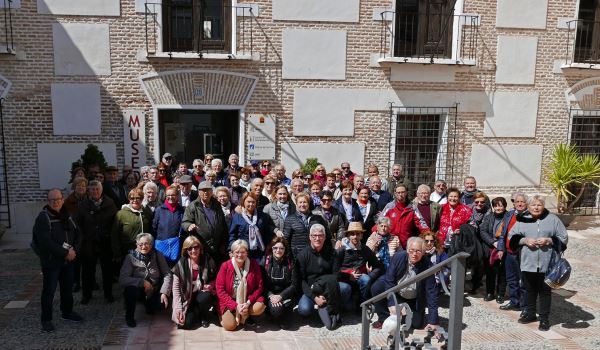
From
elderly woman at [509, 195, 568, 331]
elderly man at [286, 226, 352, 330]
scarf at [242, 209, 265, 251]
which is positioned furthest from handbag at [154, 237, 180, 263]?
elderly woman at [509, 195, 568, 331]

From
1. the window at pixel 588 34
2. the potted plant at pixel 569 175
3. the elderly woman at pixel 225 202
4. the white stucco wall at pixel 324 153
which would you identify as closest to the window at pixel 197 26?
the white stucco wall at pixel 324 153

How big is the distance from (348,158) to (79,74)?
5.92m

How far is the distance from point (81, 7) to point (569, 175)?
11.2 m

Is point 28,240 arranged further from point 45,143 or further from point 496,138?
point 496,138

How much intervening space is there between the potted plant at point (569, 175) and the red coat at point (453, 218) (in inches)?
239

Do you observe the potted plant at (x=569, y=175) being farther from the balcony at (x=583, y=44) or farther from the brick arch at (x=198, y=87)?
the brick arch at (x=198, y=87)

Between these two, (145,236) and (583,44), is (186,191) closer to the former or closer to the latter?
(145,236)

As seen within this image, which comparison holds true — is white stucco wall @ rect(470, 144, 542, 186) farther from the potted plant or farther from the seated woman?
the seated woman

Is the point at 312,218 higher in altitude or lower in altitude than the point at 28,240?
higher

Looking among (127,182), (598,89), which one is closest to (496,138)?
(598,89)

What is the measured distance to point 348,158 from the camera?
1150 cm

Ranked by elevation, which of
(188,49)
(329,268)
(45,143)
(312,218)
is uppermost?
(188,49)

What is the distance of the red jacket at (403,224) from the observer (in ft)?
22.7

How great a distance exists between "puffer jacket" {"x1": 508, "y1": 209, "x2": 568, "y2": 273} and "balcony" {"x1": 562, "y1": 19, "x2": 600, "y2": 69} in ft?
24.6
